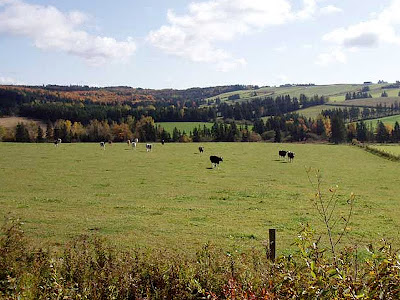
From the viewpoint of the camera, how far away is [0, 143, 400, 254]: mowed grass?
639 inches

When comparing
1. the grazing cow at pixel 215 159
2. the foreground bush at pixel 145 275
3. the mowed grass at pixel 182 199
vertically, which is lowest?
the mowed grass at pixel 182 199

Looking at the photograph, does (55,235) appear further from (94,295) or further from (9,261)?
(94,295)

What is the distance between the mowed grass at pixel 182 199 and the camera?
16.2 metres

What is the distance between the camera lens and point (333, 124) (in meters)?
107

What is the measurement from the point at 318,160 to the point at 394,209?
28.9 metres

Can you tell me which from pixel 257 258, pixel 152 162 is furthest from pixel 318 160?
pixel 257 258

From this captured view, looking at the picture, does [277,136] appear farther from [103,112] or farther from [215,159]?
[215,159]

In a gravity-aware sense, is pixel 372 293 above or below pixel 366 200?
above

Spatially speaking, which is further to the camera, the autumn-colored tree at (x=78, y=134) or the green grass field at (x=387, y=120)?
the green grass field at (x=387, y=120)

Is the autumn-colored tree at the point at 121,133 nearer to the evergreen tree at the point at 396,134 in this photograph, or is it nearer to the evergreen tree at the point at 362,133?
the evergreen tree at the point at 362,133

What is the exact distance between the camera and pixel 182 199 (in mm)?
24781

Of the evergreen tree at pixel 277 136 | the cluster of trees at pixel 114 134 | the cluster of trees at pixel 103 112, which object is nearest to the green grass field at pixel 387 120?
the evergreen tree at pixel 277 136

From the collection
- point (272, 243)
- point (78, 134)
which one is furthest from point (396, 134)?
point (272, 243)

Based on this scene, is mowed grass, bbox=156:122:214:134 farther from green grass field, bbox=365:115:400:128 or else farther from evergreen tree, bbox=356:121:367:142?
green grass field, bbox=365:115:400:128
